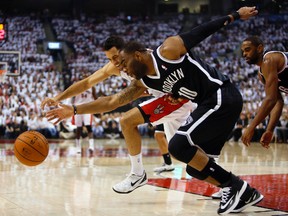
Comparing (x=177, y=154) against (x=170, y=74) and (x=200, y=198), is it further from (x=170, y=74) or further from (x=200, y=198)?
(x=200, y=198)

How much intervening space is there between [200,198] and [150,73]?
143cm

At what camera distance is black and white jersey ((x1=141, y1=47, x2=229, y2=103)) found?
370cm

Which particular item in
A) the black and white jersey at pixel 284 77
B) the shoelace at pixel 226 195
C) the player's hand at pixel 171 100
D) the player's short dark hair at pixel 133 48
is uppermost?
the player's short dark hair at pixel 133 48

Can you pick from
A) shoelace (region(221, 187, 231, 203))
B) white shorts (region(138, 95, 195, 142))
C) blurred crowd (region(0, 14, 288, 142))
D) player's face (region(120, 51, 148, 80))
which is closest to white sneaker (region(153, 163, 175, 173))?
white shorts (region(138, 95, 195, 142))

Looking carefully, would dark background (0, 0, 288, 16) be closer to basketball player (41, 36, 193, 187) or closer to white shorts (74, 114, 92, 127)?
white shorts (74, 114, 92, 127)

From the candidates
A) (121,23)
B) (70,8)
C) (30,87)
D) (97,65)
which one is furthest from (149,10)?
(30,87)

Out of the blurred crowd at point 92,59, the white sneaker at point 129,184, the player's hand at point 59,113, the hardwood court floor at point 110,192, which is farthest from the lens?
the blurred crowd at point 92,59

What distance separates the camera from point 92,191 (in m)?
4.86

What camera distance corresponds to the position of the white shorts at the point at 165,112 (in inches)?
185

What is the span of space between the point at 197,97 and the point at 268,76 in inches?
24.4

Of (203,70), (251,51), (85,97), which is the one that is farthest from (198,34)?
(85,97)

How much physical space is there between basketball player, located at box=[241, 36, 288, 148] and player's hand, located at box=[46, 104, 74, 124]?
4.64ft

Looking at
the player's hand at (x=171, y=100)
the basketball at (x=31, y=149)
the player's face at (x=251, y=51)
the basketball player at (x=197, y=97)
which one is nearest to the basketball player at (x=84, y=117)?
the player's hand at (x=171, y=100)

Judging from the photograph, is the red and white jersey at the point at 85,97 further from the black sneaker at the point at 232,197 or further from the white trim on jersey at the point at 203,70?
the black sneaker at the point at 232,197
